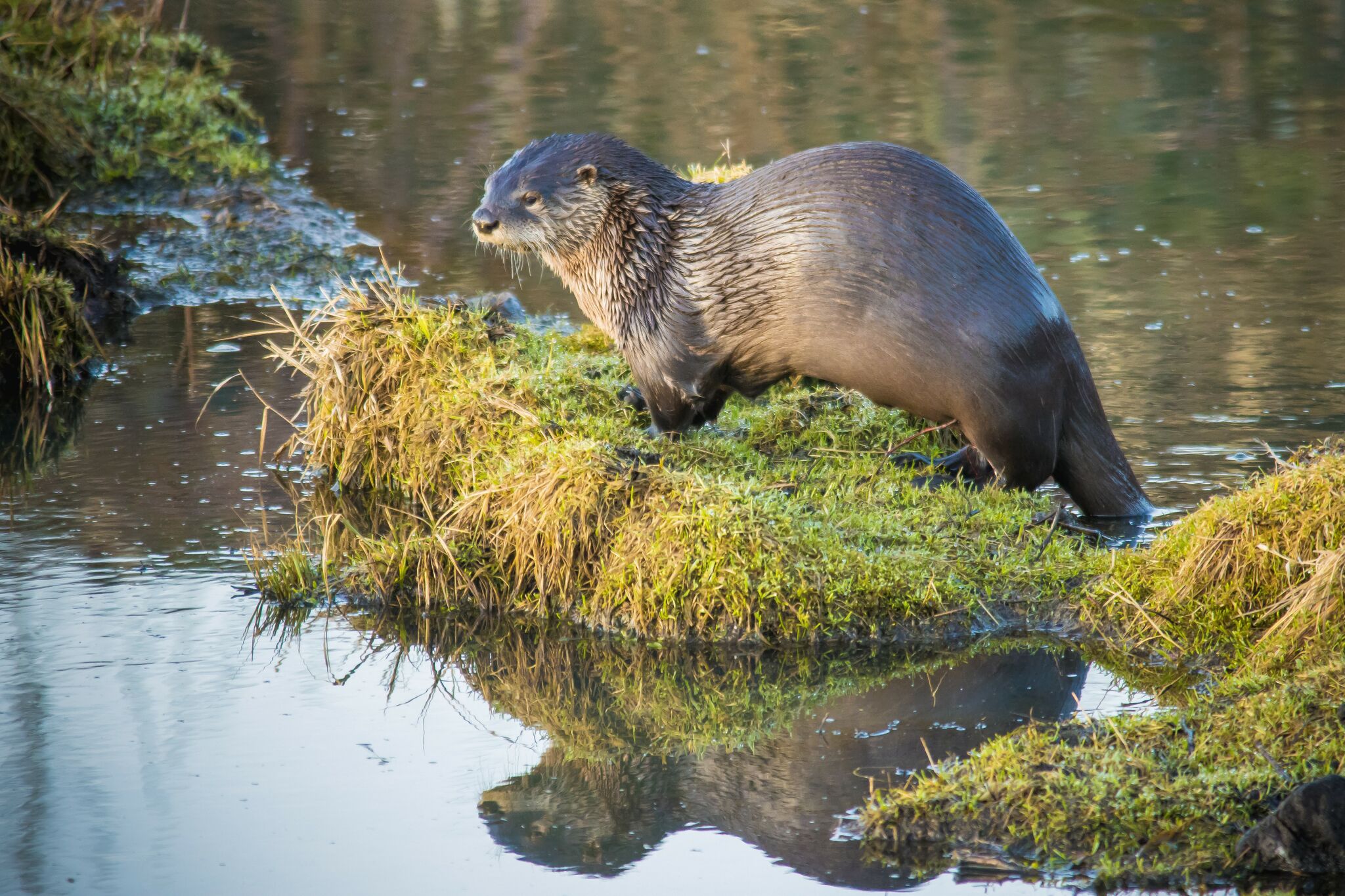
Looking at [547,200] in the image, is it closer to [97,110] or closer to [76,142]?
[76,142]

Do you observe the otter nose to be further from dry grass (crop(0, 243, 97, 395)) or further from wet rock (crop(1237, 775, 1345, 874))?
wet rock (crop(1237, 775, 1345, 874))

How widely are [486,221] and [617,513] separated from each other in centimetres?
146

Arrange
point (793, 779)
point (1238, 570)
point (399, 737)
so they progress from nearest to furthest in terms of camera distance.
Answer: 1. point (793, 779)
2. point (399, 737)
3. point (1238, 570)

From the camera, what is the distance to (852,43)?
13250 mm

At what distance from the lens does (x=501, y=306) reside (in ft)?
20.9

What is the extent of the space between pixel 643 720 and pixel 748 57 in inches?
392

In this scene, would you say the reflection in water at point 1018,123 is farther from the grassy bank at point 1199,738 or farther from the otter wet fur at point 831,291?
the grassy bank at point 1199,738

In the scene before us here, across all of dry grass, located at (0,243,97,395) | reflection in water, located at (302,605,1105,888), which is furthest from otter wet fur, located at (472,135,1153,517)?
dry grass, located at (0,243,97,395)

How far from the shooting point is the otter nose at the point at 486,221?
5.21 meters

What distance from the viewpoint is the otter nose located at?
5.21m

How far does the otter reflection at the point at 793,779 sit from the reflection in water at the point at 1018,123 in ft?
5.11

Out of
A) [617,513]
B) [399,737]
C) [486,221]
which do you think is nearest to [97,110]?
[486,221]

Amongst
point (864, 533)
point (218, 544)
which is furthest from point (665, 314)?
point (218, 544)

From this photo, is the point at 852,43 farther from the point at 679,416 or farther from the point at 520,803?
the point at 520,803
